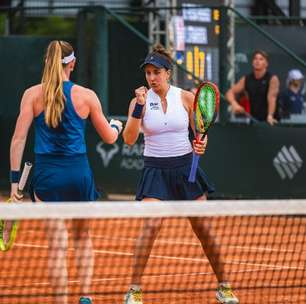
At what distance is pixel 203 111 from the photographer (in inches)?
299

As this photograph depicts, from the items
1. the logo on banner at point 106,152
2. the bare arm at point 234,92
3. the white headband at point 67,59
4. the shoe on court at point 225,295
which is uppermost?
the white headband at point 67,59

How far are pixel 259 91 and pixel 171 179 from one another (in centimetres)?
624

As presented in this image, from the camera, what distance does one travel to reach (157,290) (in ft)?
25.5

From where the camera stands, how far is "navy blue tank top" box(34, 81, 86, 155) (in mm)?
6912

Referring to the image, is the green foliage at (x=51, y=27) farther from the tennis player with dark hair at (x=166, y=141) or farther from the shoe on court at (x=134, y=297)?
the shoe on court at (x=134, y=297)

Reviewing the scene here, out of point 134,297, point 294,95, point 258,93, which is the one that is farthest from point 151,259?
point 294,95

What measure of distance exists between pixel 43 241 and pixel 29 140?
175 inches

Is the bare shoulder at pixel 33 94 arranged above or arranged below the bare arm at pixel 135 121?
above

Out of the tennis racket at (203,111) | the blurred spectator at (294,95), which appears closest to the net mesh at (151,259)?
the tennis racket at (203,111)

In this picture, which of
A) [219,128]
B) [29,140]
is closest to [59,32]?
[29,140]

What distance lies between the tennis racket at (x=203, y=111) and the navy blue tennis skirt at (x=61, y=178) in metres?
0.87

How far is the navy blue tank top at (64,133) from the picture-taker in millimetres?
6912

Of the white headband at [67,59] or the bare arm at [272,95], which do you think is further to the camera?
the bare arm at [272,95]

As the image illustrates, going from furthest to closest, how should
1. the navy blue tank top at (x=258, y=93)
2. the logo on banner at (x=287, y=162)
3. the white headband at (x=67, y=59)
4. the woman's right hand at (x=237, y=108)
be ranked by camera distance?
the navy blue tank top at (x=258, y=93)
the woman's right hand at (x=237, y=108)
the logo on banner at (x=287, y=162)
the white headband at (x=67, y=59)
